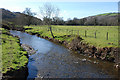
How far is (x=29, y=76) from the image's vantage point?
→ 31.7ft

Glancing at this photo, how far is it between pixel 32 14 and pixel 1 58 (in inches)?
2629

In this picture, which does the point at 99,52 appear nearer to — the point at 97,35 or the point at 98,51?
the point at 98,51

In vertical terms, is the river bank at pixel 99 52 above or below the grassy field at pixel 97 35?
below

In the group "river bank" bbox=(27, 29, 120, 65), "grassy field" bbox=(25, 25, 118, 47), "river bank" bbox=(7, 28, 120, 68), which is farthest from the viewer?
"grassy field" bbox=(25, 25, 118, 47)

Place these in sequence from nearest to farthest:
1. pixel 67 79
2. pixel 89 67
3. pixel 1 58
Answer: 1. pixel 67 79
2. pixel 1 58
3. pixel 89 67

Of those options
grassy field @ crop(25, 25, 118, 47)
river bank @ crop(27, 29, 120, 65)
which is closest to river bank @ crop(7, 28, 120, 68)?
river bank @ crop(27, 29, 120, 65)

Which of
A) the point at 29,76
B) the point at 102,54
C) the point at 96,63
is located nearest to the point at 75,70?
the point at 96,63

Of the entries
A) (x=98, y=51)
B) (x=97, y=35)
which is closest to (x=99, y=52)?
(x=98, y=51)

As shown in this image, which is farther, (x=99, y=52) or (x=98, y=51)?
(x=98, y=51)

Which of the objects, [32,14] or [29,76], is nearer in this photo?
[29,76]

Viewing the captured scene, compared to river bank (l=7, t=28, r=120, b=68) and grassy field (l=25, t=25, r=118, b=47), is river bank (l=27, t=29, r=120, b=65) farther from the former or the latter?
grassy field (l=25, t=25, r=118, b=47)

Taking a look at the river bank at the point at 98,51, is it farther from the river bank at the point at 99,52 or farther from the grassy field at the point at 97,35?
the grassy field at the point at 97,35

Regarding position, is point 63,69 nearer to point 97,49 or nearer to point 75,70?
point 75,70

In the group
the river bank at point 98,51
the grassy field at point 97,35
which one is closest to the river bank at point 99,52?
the river bank at point 98,51
